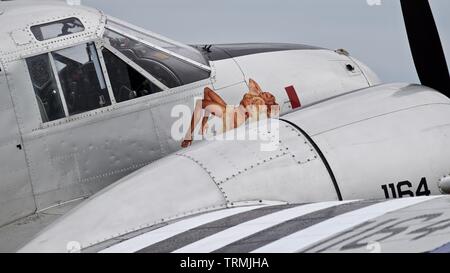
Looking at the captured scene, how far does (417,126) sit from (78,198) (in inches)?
144

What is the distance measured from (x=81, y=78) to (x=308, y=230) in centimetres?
402

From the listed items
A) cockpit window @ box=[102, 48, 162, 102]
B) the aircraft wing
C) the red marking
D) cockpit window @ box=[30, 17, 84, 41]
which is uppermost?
cockpit window @ box=[30, 17, 84, 41]

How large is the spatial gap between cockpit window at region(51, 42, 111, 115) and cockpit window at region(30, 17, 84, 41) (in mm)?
211

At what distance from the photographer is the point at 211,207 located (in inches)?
304

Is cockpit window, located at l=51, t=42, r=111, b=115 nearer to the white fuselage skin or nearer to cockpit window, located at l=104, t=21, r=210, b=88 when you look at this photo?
the white fuselage skin

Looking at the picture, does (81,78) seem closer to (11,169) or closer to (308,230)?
(11,169)

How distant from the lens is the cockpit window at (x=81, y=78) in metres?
9.04

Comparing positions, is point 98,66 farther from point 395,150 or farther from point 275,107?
point 395,150

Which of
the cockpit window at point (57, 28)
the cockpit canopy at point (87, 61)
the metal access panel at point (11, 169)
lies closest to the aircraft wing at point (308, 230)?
the metal access panel at point (11, 169)

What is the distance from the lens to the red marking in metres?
10.2

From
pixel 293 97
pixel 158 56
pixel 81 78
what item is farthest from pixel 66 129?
pixel 293 97

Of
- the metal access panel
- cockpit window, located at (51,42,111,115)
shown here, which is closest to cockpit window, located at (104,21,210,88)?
cockpit window, located at (51,42,111,115)

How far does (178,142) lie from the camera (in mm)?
9336
